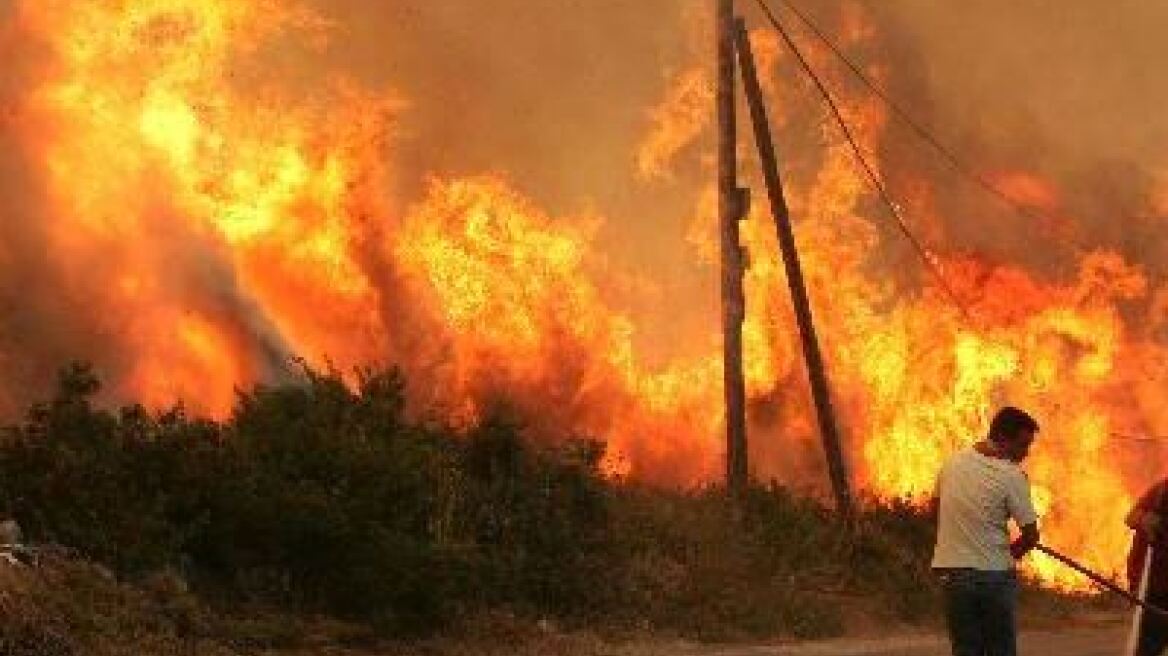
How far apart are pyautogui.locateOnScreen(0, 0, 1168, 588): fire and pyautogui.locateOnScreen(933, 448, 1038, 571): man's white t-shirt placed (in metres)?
16.0

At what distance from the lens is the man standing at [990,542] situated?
9031mm

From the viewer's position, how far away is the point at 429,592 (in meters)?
14.9

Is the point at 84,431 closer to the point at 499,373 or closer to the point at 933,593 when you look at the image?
the point at 933,593

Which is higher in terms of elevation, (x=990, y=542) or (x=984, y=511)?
(x=984, y=511)

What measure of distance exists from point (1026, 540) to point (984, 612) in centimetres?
44

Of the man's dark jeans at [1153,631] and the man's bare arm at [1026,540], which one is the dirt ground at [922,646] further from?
the man's bare arm at [1026,540]

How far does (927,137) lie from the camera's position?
1307 inches

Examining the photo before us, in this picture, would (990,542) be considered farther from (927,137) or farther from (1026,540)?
(927,137)

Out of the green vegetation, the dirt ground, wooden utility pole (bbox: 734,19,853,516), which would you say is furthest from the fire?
the dirt ground

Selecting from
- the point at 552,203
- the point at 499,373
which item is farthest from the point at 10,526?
the point at 552,203

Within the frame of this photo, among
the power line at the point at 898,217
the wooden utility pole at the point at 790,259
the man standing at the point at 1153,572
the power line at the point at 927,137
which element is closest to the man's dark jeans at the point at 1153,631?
the man standing at the point at 1153,572

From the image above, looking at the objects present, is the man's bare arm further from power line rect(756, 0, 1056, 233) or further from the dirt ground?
power line rect(756, 0, 1056, 233)

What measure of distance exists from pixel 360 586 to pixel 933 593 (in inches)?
385

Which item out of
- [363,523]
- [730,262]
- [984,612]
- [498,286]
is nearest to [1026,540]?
[984,612]
